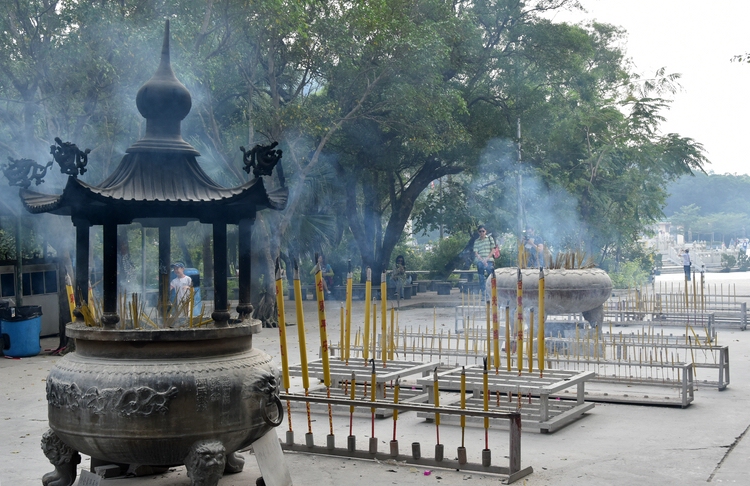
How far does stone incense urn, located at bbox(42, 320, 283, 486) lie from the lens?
18.5 ft

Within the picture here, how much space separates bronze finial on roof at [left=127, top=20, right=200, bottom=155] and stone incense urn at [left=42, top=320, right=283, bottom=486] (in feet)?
4.85

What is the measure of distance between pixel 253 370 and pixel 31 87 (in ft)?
34.3

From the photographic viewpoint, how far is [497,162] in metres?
25.8

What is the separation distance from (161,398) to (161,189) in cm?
154

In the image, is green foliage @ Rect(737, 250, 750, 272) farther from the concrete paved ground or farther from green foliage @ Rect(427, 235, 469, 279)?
the concrete paved ground

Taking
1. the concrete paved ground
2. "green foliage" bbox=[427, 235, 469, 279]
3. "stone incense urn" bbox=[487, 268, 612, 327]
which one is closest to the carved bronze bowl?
the concrete paved ground

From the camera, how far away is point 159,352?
231 inches

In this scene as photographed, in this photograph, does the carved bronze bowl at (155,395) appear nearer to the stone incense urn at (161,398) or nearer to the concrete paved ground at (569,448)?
the stone incense urn at (161,398)

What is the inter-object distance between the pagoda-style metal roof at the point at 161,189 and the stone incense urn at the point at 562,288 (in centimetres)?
626

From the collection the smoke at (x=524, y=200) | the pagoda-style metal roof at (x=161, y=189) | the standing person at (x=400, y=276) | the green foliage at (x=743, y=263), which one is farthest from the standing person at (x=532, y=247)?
the green foliage at (x=743, y=263)

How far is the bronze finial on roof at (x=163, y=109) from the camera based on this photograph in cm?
650

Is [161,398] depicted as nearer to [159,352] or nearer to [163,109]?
[159,352]

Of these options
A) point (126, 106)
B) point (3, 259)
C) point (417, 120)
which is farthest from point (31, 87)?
point (417, 120)

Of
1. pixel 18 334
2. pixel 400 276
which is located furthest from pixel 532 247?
pixel 400 276
